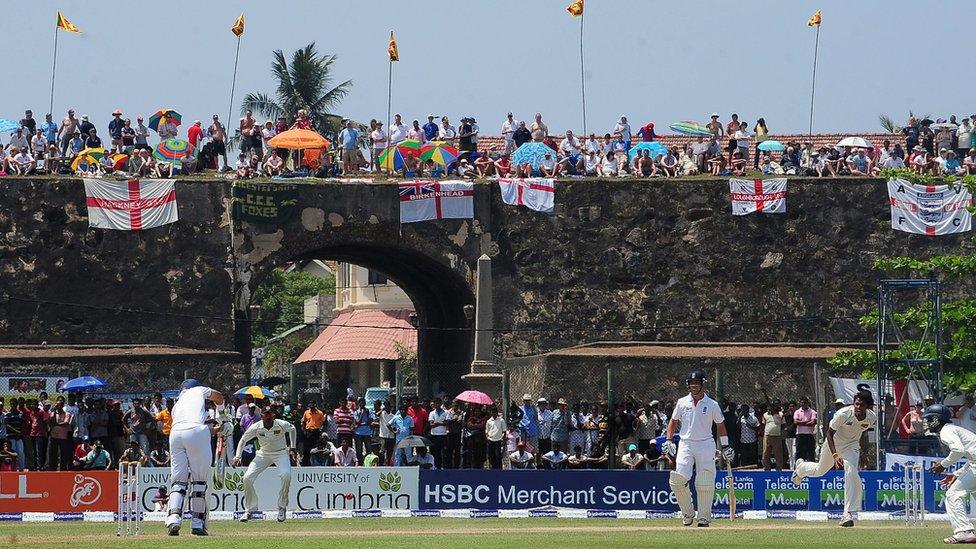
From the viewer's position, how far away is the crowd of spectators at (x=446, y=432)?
30406 mm

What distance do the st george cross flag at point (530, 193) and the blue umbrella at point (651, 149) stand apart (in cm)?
241

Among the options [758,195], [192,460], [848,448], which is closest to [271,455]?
[192,460]

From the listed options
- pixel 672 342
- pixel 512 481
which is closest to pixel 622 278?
pixel 672 342

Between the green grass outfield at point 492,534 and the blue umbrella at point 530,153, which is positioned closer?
the green grass outfield at point 492,534

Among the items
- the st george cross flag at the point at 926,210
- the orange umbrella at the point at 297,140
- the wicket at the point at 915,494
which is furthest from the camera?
the st george cross flag at the point at 926,210

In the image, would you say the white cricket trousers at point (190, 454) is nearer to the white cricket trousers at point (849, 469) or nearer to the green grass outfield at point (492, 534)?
the green grass outfield at point (492, 534)

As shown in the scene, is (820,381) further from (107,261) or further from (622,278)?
(107,261)

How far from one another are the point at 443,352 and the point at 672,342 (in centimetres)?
667

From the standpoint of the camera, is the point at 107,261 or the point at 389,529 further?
the point at 107,261

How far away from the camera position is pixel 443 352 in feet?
140

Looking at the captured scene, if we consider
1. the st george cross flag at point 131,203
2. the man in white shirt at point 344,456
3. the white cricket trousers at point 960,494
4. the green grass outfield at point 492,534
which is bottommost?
the green grass outfield at point 492,534

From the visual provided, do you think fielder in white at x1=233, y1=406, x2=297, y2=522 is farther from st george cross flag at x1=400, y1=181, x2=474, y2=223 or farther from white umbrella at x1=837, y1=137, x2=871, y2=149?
white umbrella at x1=837, y1=137, x2=871, y2=149

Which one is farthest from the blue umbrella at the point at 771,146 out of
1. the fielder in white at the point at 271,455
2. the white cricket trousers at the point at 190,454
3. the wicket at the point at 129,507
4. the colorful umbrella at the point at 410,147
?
the white cricket trousers at the point at 190,454

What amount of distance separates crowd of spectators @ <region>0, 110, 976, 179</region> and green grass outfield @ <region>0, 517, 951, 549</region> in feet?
57.9
